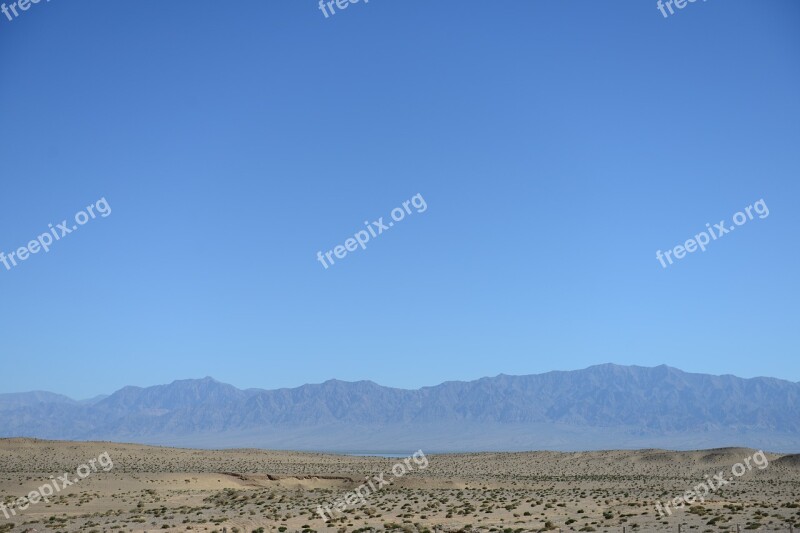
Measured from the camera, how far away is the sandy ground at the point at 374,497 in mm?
39562

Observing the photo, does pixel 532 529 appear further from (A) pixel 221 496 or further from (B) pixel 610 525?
(A) pixel 221 496

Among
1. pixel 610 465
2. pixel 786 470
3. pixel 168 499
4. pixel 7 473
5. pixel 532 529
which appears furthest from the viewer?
pixel 610 465

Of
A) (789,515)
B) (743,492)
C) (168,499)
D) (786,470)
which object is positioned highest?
(168,499)

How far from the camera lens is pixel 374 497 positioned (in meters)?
53.6

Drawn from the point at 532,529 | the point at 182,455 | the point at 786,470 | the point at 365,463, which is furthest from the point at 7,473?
the point at 786,470

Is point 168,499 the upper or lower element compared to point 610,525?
upper

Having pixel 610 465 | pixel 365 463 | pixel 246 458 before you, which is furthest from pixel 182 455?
pixel 610 465

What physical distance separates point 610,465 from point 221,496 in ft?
194

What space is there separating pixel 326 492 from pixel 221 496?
798 cm

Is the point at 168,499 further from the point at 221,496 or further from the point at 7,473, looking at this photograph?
the point at 7,473

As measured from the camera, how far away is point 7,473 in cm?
6562

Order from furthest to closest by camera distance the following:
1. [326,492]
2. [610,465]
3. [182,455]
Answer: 1. [182,455]
2. [610,465]
3. [326,492]

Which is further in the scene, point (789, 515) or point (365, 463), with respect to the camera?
point (365, 463)

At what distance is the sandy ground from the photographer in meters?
39.6
